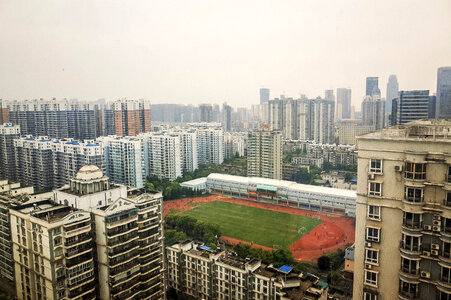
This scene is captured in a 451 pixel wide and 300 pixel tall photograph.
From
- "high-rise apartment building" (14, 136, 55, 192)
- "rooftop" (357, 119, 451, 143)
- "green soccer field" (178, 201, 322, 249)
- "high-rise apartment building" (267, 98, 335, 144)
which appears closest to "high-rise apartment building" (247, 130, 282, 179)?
"green soccer field" (178, 201, 322, 249)

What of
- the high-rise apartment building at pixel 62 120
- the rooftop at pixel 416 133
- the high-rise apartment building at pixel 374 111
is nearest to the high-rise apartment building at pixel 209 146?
the high-rise apartment building at pixel 62 120

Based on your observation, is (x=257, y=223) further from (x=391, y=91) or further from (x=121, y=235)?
(x=121, y=235)

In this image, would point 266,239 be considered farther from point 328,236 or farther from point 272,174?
point 272,174

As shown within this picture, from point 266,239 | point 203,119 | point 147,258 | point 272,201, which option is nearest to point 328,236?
point 266,239

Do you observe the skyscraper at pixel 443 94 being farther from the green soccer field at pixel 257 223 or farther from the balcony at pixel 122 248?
the balcony at pixel 122 248

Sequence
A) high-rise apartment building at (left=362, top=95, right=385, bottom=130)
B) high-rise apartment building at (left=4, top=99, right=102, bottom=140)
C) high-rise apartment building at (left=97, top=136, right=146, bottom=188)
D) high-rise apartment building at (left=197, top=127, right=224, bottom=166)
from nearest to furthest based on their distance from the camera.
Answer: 1. high-rise apartment building at (left=97, top=136, right=146, bottom=188)
2. high-rise apartment building at (left=4, top=99, right=102, bottom=140)
3. high-rise apartment building at (left=362, top=95, right=385, bottom=130)
4. high-rise apartment building at (left=197, top=127, right=224, bottom=166)

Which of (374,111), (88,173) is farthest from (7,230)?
(374,111)

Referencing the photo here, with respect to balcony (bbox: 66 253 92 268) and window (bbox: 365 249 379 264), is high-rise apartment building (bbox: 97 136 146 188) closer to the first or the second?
balcony (bbox: 66 253 92 268)
